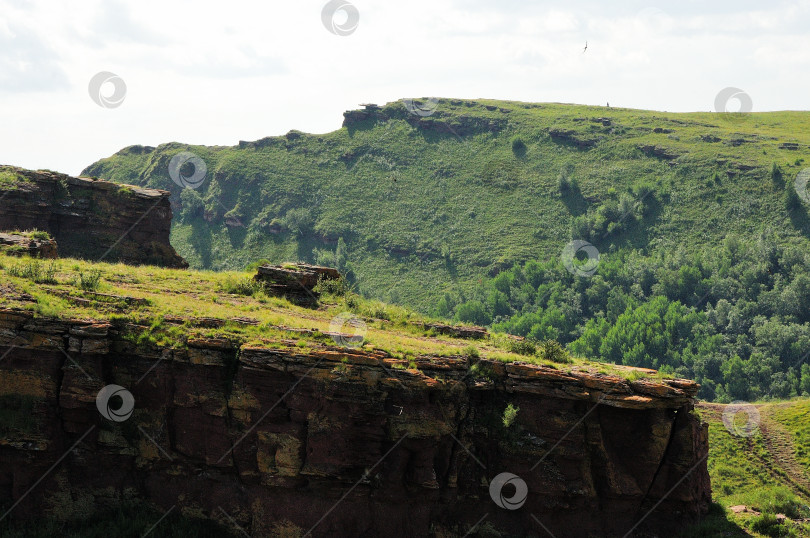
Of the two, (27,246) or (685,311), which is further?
(685,311)

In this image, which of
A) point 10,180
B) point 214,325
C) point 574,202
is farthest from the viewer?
point 574,202

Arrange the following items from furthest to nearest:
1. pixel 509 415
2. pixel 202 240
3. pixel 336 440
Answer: pixel 202 240 < pixel 509 415 < pixel 336 440

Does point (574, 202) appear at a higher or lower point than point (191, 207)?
higher

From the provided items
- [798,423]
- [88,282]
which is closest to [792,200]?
[798,423]

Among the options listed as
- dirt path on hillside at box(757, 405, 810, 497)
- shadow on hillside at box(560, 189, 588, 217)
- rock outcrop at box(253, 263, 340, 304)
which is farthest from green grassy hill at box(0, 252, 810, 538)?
shadow on hillside at box(560, 189, 588, 217)

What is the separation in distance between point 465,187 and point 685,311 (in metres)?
51.4

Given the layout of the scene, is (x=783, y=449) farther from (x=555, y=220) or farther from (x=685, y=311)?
(x=555, y=220)

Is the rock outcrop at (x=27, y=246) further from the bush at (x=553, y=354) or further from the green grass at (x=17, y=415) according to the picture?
the bush at (x=553, y=354)

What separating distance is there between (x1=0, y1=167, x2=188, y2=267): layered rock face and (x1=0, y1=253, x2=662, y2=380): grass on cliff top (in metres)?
Answer: 9.71

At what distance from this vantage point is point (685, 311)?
116125 millimetres

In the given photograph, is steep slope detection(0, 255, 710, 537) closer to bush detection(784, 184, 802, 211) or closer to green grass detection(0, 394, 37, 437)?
green grass detection(0, 394, 37, 437)

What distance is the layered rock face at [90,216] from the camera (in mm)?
48094

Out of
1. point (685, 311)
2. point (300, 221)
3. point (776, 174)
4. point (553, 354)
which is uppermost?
point (776, 174)

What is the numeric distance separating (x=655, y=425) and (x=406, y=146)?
144001 millimetres
